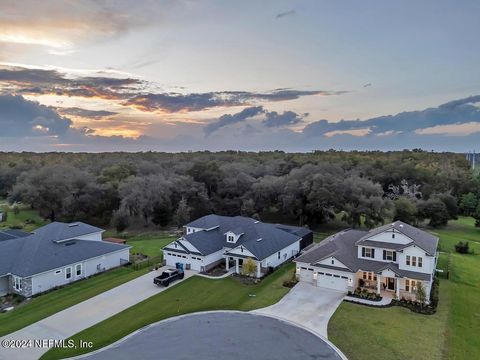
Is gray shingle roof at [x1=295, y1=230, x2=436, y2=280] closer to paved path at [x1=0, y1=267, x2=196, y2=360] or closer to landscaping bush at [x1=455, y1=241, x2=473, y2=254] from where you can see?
paved path at [x1=0, y1=267, x2=196, y2=360]

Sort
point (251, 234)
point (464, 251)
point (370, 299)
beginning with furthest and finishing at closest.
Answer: point (464, 251), point (251, 234), point (370, 299)

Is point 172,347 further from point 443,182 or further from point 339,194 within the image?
point 443,182

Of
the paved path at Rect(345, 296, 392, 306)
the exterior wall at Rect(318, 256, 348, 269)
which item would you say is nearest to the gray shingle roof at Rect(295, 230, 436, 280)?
the exterior wall at Rect(318, 256, 348, 269)

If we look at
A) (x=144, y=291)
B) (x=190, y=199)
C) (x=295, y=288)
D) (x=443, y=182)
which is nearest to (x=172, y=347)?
(x=144, y=291)

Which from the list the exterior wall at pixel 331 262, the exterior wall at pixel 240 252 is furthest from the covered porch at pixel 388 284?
the exterior wall at pixel 240 252

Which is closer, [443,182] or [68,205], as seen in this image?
[68,205]

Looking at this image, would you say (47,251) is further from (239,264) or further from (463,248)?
(463,248)

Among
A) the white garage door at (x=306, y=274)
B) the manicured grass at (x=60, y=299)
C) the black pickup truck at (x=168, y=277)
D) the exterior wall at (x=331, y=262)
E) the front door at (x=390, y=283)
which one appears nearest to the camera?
the manicured grass at (x=60, y=299)

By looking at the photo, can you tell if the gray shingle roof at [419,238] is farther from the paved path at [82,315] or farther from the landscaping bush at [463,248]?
the paved path at [82,315]
